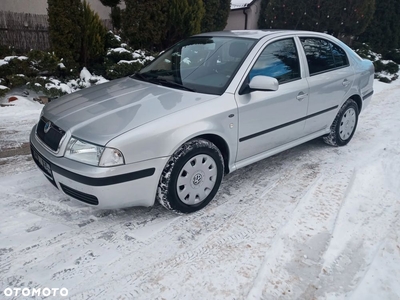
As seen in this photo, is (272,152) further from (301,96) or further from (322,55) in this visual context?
(322,55)

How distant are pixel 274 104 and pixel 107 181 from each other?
194 cm

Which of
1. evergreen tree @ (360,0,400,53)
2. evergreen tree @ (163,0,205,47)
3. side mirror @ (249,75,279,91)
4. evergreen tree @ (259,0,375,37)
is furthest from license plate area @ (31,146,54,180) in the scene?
evergreen tree @ (360,0,400,53)

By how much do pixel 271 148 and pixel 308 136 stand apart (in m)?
0.77

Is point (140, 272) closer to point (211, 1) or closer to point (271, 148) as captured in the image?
point (271, 148)

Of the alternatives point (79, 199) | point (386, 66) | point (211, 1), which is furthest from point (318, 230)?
point (386, 66)

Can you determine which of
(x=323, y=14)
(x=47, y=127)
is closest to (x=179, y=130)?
(x=47, y=127)

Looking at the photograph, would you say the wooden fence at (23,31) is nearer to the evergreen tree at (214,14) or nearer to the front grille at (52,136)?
the evergreen tree at (214,14)

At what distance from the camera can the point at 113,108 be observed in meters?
3.04

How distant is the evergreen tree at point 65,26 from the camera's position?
7.24 meters

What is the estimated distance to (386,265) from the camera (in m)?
2.57

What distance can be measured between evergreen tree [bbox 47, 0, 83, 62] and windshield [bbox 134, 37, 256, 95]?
4.04 meters

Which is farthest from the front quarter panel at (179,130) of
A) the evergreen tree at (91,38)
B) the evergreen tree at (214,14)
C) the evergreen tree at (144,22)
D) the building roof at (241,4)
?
the building roof at (241,4)

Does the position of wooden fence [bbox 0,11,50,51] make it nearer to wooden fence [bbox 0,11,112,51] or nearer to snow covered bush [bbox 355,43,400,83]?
wooden fence [bbox 0,11,112,51]

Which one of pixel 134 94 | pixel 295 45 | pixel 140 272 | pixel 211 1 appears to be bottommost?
pixel 140 272
